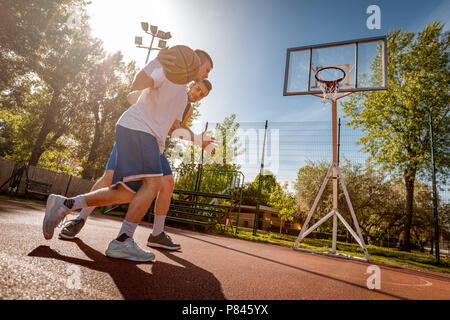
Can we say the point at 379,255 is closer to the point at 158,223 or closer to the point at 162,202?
Result: the point at 158,223

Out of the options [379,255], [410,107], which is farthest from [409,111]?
[379,255]

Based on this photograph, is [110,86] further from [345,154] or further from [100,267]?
[100,267]

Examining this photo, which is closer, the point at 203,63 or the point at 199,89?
the point at 203,63

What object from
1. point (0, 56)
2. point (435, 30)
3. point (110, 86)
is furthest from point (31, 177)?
point (435, 30)

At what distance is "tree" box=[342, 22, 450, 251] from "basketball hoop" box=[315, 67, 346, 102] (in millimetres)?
10353

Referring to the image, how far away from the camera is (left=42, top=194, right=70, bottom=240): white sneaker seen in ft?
6.42

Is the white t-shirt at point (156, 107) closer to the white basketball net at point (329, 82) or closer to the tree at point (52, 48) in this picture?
the white basketball net at point (329, 82)

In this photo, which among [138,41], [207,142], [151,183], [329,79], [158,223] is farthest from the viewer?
[138,41]

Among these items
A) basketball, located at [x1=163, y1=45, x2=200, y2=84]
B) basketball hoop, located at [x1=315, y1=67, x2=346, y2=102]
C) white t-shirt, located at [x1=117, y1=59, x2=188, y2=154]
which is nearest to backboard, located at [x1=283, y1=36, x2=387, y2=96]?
basketball hoop, located at [x1=315, y1=67, x2=346, y2=102]

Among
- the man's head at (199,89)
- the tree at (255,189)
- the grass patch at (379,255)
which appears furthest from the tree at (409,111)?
the man's head at (199,89)

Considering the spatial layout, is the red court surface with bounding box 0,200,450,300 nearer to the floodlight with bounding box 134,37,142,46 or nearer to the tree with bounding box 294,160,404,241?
the floodlight with bounding box 134,37,142,46

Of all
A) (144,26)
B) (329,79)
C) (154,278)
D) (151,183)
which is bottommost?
(154,278)

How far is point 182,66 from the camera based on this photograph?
2.30m

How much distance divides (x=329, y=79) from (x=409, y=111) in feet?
36.8
